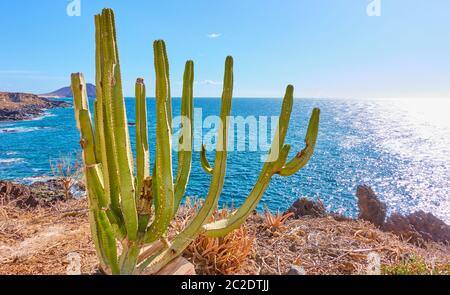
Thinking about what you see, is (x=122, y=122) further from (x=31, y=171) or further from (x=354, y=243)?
(x=31, y=171)

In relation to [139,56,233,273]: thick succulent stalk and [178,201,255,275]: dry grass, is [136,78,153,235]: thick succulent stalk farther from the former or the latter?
[178,201,255,275]: dry grass

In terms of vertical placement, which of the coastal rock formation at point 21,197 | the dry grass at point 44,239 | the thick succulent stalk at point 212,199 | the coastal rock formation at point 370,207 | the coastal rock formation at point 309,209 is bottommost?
the coastal rock formation at point 370,207

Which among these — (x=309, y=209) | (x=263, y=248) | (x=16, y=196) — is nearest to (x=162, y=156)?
(x=263, y=248)

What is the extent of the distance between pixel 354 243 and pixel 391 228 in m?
3.56

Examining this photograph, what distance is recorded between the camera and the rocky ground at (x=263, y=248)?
11.2 ft

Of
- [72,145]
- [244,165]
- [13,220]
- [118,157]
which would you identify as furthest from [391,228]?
[72,145]

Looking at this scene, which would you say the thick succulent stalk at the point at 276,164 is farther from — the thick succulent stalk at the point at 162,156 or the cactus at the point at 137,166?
the thick succulent stalk at the point at 162,156

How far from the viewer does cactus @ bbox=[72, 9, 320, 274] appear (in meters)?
2.51

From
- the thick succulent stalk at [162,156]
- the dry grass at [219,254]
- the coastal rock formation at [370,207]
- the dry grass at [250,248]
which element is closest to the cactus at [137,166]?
the thick succulent stalk at [162,156]

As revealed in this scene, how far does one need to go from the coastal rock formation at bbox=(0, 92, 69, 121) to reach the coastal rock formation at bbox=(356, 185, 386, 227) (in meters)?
64.5

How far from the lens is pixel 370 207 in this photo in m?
9.90

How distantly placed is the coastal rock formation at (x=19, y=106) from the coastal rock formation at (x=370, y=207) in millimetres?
64502

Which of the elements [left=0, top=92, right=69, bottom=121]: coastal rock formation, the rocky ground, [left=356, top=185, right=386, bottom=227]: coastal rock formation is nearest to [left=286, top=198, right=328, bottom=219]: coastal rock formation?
the rocky ground

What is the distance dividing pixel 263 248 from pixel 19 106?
78918 mm
